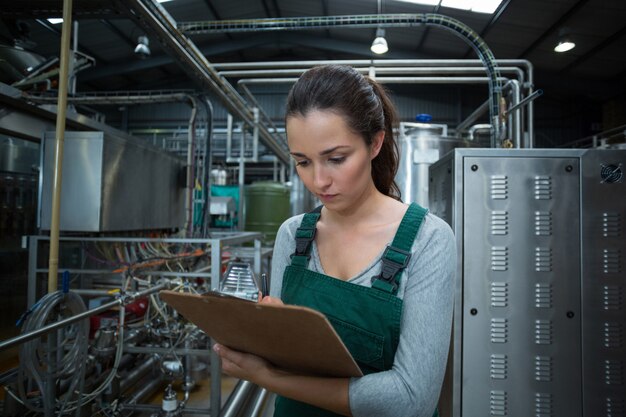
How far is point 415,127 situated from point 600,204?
5.22ft

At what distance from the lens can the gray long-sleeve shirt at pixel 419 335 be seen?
689 mm

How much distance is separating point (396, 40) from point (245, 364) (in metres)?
8.09

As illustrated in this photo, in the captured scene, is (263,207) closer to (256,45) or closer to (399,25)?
(256,45)

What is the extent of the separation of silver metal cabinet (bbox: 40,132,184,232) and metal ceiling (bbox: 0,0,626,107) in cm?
221

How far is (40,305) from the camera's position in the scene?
169 cm

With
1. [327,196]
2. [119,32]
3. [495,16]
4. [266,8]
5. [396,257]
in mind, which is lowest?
[396,257]

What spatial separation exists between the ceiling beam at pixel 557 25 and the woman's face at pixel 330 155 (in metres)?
5.81

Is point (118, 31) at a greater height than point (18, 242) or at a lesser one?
Answer: greater

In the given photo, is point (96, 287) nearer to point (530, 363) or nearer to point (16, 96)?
point (16, 96)

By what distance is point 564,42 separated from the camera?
583cm

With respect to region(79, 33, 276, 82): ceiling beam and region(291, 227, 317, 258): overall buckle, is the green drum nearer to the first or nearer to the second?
region(79, 33, 276, 82): ceiling beam

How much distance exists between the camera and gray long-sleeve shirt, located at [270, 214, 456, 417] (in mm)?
689

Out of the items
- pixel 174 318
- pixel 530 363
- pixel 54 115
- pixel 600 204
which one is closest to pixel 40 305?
pixel 174 318

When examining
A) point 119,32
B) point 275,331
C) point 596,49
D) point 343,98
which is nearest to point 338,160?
point 343,98
